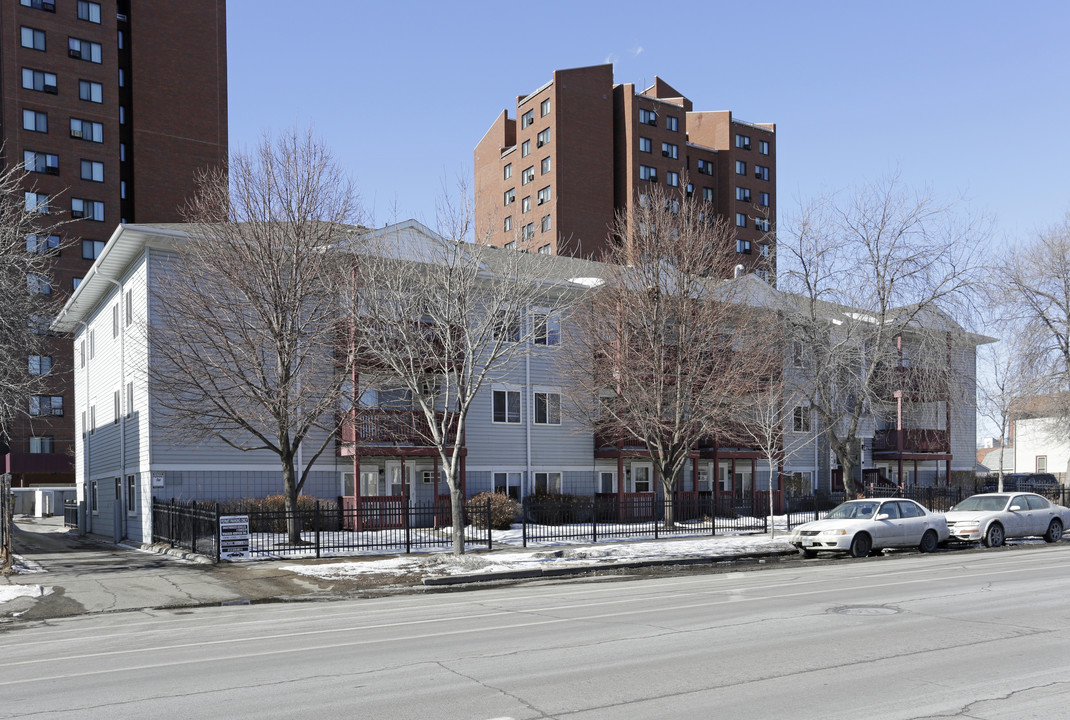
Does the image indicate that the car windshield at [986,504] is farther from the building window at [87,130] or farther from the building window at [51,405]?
the building window at [87,130]

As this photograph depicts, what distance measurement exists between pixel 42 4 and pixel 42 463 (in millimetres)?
32768

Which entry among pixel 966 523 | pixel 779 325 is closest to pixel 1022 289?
pixel 779 325

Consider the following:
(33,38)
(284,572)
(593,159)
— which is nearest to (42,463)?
(33,38)

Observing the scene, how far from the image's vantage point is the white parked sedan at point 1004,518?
2622 cm

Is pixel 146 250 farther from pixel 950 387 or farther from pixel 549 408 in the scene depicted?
pixel 950 387

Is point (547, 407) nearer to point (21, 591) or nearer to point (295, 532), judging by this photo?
point (295, 532)

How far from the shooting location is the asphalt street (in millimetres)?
7887

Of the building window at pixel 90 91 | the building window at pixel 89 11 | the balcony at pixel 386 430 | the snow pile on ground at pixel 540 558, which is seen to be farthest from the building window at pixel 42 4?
the snow pile on ground at pixel 540 558

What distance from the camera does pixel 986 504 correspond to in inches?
1072

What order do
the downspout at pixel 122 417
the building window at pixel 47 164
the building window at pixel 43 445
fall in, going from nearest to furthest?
1. the downspout at pixel 122 417
2. the building window at pixel 43 445
3. the building window at pixel 47 164

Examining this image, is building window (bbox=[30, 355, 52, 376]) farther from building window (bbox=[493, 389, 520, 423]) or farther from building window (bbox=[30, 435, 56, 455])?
building window (bbox=[493, 389, 520, 423])

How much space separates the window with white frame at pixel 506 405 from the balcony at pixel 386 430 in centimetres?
476

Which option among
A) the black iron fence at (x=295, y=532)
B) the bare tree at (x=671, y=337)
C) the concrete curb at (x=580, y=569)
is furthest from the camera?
the bare tree at (x=671, y=337)

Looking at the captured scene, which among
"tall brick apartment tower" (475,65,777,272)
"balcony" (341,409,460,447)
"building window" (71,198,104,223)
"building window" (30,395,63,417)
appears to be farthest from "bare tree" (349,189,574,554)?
"building window" (71,198,104,223)
